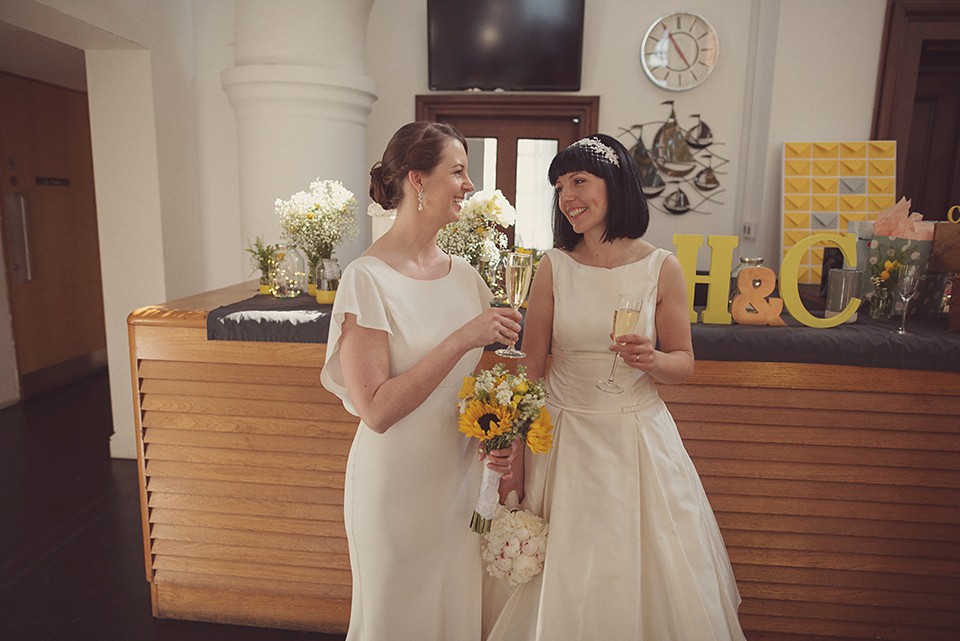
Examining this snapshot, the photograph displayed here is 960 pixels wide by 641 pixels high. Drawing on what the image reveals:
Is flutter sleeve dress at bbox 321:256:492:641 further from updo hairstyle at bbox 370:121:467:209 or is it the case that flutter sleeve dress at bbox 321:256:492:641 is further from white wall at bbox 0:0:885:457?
white wall at bbox 0:0:885:457

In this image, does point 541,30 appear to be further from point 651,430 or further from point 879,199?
point 651,430

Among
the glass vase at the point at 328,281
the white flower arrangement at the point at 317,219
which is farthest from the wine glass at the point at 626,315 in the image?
the white flower arrangement at the point at 317,219

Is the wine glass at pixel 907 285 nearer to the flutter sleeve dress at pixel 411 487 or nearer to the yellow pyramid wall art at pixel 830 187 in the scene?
the flutter sleeve dress at pixel 411 487

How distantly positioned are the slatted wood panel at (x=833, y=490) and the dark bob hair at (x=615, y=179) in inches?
29.5

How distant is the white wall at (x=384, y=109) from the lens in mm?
3797

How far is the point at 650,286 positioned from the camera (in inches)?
64.9

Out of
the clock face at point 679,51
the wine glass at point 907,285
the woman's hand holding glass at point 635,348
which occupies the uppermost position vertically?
the clock face at point 679,51

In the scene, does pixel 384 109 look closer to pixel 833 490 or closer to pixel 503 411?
pixel 503 411

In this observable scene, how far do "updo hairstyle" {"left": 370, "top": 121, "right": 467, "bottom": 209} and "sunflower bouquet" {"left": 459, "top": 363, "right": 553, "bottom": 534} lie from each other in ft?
1.69

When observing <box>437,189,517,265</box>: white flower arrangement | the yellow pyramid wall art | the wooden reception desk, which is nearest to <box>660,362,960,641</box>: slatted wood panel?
the wooden reception desk

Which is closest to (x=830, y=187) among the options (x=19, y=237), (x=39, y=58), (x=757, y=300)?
(x=757, y=300)

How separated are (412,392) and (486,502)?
1.28ft

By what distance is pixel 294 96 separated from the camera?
3492mm

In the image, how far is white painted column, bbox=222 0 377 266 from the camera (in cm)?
341
